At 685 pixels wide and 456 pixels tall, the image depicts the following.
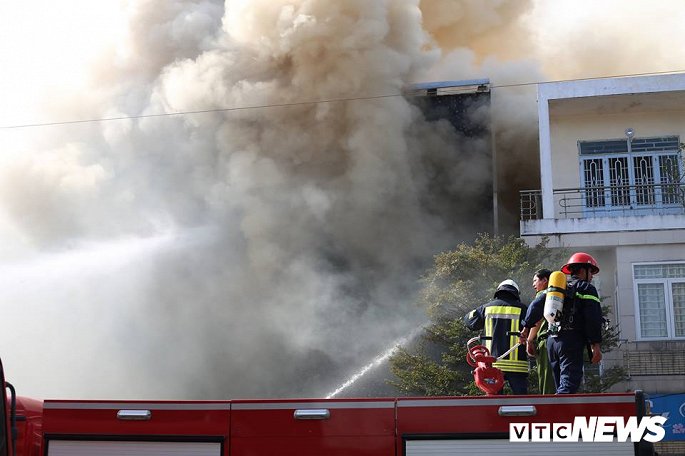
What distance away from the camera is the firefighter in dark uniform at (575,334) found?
205 inches

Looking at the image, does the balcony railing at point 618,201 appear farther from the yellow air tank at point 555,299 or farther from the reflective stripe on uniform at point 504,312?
the yellow air tank at point 555,299

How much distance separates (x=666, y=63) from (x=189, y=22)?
10166 millimetres

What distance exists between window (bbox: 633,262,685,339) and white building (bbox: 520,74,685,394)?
0.02m

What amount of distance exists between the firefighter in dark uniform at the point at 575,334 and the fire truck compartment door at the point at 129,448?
2.13m

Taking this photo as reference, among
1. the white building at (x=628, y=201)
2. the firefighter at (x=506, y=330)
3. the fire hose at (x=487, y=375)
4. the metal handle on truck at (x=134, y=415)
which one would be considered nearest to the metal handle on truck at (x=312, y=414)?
the metal handle on truck at (x=134, y=415)

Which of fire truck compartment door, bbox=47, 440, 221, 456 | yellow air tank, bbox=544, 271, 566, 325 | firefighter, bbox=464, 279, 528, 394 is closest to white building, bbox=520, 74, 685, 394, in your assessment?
firefighter, bbox=464, 279, 528, 394

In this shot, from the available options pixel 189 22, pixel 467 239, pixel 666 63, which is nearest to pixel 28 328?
pixel 189 22

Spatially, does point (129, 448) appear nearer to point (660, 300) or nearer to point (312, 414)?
point (312, 414)

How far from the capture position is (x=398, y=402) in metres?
4.31

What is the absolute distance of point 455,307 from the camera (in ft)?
39.8

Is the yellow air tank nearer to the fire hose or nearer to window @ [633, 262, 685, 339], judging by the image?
the fire hose

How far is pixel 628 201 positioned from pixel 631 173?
0.51 m

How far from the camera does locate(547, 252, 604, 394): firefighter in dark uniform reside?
5195mm

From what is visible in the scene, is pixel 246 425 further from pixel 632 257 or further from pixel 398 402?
pixel 632 257
